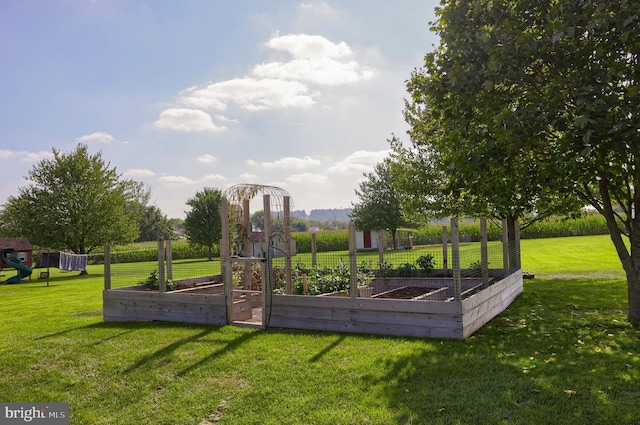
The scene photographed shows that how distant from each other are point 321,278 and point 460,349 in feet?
11.5

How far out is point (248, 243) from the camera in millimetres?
10070

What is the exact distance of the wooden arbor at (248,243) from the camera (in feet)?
26.1

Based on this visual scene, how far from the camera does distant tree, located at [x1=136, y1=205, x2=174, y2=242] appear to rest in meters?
66.9

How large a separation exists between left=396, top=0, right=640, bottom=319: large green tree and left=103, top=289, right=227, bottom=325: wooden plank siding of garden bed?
15.9 feet

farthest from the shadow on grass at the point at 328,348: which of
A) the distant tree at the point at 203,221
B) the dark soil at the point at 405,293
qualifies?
the distant tree at the point at 203,221

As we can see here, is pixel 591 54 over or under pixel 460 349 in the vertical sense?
over

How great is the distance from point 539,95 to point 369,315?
4057 millimetres

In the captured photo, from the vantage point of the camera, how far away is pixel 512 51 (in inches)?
245

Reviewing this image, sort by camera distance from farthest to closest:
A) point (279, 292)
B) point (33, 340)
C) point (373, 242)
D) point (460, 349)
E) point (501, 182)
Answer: point (373, 242)
point (279, 292)
point (33, 340)
point (501, 182)
point (460, 349)

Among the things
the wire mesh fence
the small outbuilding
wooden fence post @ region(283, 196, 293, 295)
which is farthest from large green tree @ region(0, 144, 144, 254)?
wooden fence post @ region(283, 196, 293, 295)

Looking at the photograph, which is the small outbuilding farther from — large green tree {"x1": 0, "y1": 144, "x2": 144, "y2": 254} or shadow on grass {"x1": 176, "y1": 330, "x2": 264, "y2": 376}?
shadow on grass {"x1": 176, "y1": 330, "x2": 264, "y2": 376}

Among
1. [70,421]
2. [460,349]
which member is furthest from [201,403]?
[460,349]

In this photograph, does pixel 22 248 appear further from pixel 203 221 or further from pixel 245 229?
pixel 245 229

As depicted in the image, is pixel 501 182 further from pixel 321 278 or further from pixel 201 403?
pixel 201 403
